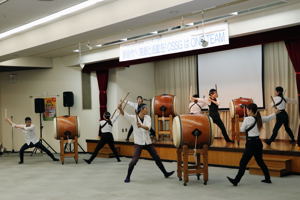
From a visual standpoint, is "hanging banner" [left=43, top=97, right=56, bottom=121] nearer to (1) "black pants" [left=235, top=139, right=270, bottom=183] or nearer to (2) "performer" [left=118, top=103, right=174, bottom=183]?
(2) "performer" [left=118, top=103, right=174, bottom=183]

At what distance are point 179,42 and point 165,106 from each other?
85.1 inches

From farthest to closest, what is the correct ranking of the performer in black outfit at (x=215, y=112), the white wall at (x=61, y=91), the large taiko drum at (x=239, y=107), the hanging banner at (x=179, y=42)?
1. the white wall at (x=61, y=91)
2. the large taiko drum at (x=239, y=107)
3. the performer in black outfit at (x=215, y=112)
4. the hanging banner at (x=179, y=42)

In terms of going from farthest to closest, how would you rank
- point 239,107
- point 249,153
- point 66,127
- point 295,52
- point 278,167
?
1. point 66,127
2. point 239,107
3. point 295,52
4. point 278,167
5. point 249,153

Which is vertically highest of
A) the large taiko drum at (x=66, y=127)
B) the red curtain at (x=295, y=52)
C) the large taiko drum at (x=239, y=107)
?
the red curtain at (x=295, y=52)

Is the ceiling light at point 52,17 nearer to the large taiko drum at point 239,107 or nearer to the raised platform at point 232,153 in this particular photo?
the raised platform at point 232,153

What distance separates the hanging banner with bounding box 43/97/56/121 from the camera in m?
12.1

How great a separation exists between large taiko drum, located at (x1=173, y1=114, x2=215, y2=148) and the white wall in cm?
502

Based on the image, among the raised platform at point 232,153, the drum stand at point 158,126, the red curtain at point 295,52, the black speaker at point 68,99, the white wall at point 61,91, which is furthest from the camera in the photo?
the black speaker at point 68,99

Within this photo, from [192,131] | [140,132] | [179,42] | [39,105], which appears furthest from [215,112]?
[39,105]

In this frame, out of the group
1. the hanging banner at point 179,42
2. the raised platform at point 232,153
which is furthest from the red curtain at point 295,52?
the hanging banner at point 179,42

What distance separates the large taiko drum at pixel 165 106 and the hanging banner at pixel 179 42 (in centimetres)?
144

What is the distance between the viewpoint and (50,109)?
12.2 m

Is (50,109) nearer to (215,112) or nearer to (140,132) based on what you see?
(215,112)

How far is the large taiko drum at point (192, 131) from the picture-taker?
603cm
